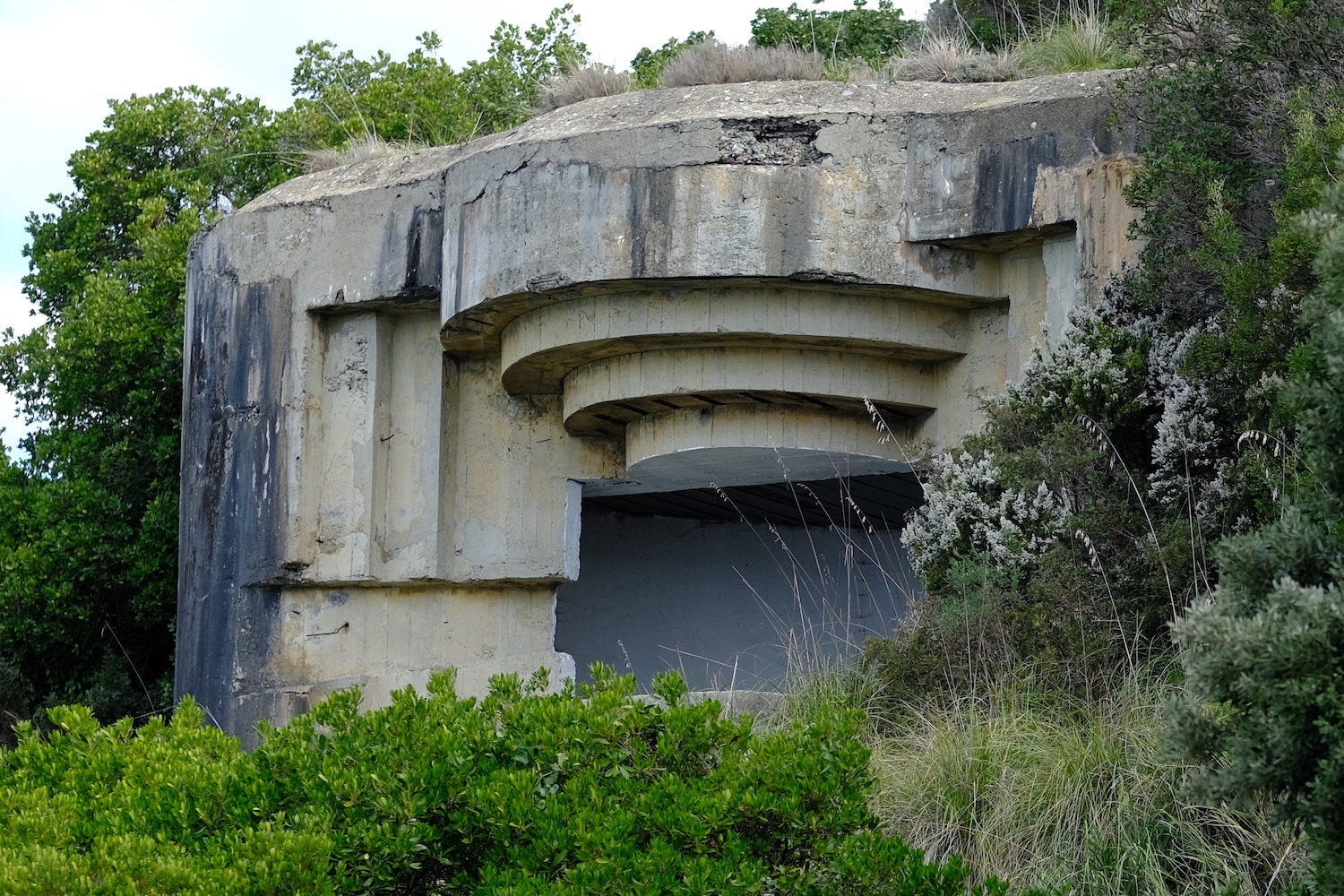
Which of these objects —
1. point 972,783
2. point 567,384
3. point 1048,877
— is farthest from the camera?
point 567,384

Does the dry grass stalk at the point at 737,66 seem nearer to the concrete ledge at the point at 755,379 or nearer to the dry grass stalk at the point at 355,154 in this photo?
the concrete ledge at the point at 755,379

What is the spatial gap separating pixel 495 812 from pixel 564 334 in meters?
4.73

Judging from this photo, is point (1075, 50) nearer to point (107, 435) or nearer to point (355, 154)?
point (355, 154)

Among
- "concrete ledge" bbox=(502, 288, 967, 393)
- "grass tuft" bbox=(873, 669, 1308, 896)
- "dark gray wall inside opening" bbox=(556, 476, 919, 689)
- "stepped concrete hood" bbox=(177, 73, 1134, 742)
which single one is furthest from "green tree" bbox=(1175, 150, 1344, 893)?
"dark gray wall inside opening" bbox=(556, 476, 919, 689)

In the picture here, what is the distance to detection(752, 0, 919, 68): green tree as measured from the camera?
14.5m

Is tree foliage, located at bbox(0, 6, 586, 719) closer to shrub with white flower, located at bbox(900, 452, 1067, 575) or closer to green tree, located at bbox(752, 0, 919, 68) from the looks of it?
green tree, located at bbox(752, 0, 919, 68)

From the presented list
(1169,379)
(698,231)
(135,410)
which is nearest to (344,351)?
(698,231)

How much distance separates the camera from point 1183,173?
712 cm

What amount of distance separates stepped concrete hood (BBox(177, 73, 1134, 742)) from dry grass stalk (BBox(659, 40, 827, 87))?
0.32m

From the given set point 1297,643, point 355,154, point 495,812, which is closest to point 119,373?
point 355,154

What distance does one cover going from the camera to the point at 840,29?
14422 mm

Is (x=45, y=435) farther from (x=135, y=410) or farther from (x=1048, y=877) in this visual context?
(x=1048, y=877)

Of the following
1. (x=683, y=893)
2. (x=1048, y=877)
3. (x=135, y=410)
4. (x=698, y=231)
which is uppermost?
(x=698, y=231)

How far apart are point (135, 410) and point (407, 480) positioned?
3.99 m
